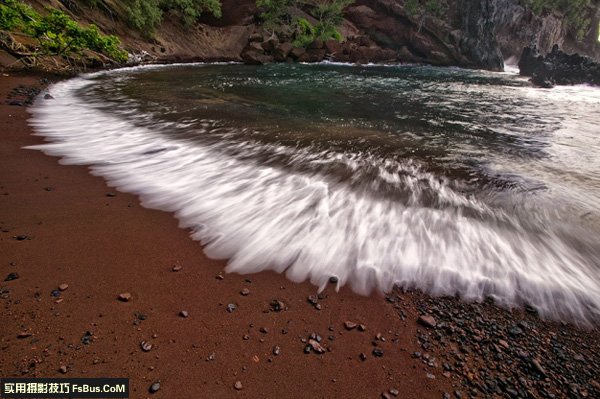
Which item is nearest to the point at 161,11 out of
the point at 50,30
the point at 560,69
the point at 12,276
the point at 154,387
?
the point at 50,30

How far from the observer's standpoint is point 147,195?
14.5ft

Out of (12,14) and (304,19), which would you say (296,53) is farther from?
(12,14)

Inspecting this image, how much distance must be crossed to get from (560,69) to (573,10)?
67.1 metres

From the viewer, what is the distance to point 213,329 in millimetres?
2291

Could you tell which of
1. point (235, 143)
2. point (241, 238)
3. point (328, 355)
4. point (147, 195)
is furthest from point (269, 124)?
point (328, 355)

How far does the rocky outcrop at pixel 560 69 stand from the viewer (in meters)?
33.8

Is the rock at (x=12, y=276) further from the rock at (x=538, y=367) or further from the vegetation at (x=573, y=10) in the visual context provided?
the vegetation at (x=573, y=10)

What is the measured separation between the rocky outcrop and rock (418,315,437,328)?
115 ft

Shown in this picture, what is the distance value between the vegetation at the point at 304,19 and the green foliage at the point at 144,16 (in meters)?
15.8

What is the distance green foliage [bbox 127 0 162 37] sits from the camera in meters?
24.0

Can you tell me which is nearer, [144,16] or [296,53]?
[144,16]

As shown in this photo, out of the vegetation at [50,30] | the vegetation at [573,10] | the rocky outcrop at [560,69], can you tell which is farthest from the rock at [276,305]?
the vegetation at [573,10]

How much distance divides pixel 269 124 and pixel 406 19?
56.0 metres

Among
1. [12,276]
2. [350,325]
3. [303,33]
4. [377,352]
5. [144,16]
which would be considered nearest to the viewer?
[377,352]
